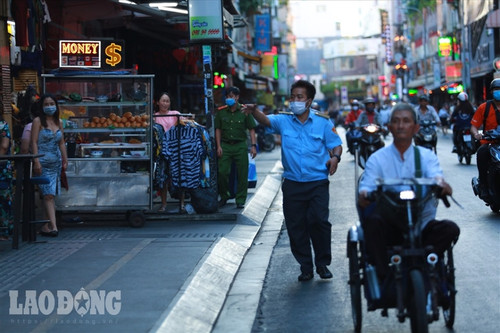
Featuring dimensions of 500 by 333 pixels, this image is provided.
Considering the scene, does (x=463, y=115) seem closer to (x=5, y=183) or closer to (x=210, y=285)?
(x=5, y=183)

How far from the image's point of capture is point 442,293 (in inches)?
261

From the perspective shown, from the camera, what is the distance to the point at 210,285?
29.5ft

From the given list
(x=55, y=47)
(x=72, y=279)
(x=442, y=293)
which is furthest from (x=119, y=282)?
(x=55, y=47)

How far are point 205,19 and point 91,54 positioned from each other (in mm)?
1706

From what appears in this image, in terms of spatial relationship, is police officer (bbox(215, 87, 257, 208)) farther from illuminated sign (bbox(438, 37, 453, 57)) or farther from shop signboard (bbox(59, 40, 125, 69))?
illuminated sign (bbox(438, 37, 453, 57))

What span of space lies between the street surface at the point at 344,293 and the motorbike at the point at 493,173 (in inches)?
8.4

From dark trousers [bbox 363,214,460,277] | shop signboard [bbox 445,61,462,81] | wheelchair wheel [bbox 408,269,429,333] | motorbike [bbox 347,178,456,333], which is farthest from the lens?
shop signboard [bbox 445,61,462,81]

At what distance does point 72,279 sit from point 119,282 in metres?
0.50

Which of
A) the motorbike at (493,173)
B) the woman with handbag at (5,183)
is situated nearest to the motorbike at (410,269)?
the woman with handbag at (5,183)

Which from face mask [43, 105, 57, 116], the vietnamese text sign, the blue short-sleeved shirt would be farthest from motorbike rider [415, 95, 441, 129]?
the vietnamese text sign

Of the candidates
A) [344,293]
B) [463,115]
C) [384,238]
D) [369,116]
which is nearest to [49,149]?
[344,293]

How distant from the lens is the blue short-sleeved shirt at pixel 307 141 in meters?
9.43

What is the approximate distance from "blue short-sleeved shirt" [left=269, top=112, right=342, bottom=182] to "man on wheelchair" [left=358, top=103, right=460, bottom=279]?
2.39 m

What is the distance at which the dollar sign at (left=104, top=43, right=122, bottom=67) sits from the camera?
14839mm
